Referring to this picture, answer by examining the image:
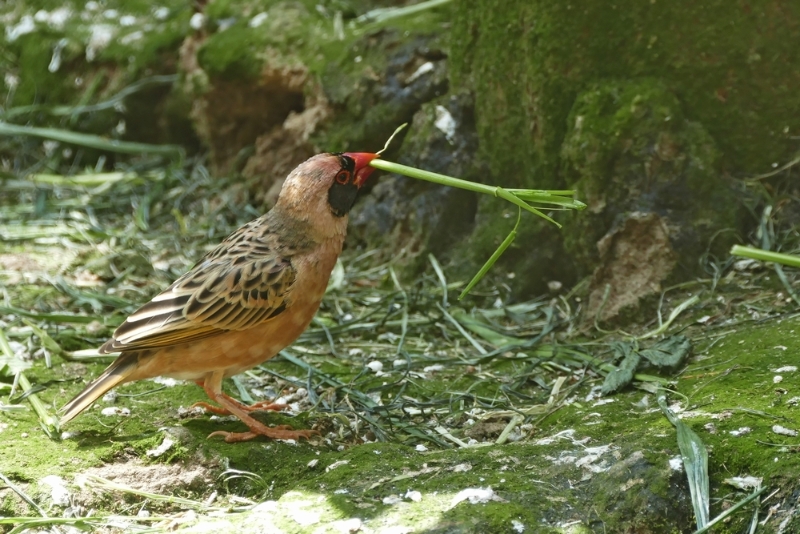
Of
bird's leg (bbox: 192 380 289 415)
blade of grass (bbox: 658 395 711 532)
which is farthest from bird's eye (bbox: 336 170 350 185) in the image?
blade of grass (bbox: 658 395 711 532)

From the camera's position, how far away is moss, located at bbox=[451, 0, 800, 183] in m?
4.69

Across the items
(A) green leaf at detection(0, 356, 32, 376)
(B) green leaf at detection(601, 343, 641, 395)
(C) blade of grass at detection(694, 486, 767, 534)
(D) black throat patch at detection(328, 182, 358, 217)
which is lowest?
(B) green leaf at detection(601, 343, 641, 395)

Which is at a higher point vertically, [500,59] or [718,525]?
[500,59]

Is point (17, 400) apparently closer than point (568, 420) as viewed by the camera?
No

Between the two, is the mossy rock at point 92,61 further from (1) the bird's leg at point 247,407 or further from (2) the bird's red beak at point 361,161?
(1) the bird's leg at point 247,407

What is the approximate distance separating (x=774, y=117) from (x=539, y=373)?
1896 millimetres

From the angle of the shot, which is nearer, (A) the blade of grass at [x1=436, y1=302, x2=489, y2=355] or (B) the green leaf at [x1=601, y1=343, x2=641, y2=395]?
(B) the green leaf at [x1=601, y1=343, x2=641, y2=395]

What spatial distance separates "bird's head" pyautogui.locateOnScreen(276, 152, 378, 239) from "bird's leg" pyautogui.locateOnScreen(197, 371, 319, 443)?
2.74 ft

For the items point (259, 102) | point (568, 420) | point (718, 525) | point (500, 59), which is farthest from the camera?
point (259, 102)

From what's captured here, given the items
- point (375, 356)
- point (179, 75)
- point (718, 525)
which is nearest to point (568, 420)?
point (718, 525)

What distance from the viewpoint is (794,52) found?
470cm

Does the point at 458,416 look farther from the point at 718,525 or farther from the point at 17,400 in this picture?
the point at 17,400

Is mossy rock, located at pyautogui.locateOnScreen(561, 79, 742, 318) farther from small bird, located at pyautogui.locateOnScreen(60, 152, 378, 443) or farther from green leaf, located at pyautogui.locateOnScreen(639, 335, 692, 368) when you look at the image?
small bird, located at pyautogui.locateOnScreen(60, 152, 378, 443)

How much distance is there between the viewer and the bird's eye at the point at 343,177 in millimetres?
4215
